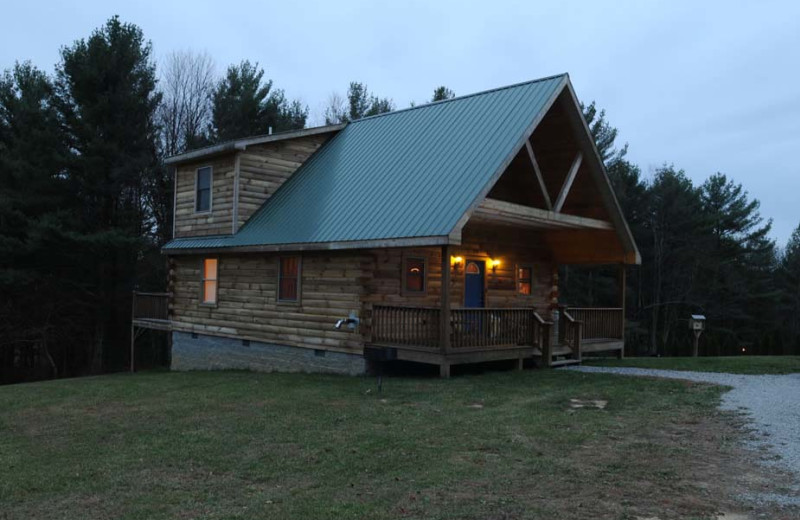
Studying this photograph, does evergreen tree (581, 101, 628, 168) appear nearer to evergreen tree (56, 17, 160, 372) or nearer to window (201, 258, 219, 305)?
evergreen tree (56, 17, 160, 372)

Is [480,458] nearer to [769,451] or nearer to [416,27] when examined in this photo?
[769,451]

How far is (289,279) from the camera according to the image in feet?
54.0

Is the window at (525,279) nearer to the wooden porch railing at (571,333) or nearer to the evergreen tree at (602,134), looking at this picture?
the wooden porch railing at (571,333)

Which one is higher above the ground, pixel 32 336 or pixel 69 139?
pixel 69 139

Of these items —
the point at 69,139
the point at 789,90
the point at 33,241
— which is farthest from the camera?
the point at 789,90

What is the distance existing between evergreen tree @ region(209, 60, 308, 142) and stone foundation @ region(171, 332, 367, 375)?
13.5m

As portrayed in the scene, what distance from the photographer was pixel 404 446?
7.88 metres

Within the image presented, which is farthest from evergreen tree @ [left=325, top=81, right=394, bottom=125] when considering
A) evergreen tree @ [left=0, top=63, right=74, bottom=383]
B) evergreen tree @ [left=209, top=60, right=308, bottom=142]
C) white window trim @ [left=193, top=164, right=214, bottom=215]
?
white window trim @ [left=193, top=164, right=214, bottom=215]

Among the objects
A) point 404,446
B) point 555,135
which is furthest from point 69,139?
point 404,446

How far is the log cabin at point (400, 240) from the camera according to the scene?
1384 centimetres

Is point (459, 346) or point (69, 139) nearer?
point (459, 346)

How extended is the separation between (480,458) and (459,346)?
6.29m

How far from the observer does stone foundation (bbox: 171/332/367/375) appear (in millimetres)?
15195

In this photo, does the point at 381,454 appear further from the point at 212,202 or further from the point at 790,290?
the point at 790,290
